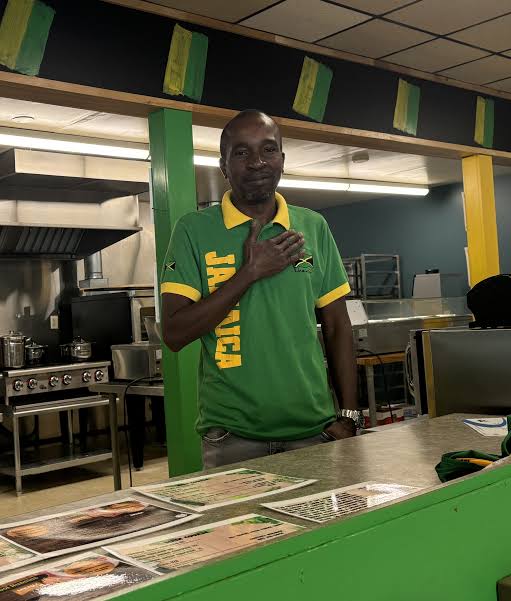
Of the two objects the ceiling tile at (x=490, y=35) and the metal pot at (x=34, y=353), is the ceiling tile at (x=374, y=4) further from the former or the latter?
the metal pot at (x=34, y=353)

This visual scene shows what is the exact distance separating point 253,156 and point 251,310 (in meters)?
0.37

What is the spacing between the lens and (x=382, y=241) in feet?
38.3

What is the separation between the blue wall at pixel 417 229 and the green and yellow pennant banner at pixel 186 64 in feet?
23.6

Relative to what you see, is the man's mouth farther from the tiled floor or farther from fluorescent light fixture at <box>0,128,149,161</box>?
fluorescent light fixture at <box>0,128,149,161</box>

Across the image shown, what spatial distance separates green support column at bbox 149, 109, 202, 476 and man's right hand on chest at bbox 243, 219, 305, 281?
6.31ft

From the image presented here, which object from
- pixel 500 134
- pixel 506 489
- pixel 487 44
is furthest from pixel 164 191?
pixel 500 134

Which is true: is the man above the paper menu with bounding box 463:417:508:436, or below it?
above

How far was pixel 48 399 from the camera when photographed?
6.34 metres

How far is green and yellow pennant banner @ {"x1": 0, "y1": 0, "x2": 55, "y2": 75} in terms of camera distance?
327 cm

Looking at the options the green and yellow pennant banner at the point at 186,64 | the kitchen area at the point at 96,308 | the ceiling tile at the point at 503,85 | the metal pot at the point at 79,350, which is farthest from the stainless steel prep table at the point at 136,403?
the ceiling tile at the point at 503,85

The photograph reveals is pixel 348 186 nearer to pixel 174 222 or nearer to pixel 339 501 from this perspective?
pixel 174 222

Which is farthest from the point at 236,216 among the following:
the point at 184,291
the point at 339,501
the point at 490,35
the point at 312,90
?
the point at 490,35

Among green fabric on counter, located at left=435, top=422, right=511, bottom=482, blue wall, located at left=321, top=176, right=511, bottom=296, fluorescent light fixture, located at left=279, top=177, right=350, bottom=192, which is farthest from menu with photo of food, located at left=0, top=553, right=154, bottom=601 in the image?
blue wall, located at left=321, top=176, right=511, bottom=296

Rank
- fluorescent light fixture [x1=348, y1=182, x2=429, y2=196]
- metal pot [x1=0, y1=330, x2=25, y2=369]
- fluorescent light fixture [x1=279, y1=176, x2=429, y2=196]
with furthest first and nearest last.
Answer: fluorescent light fixture [x1=348, y1=182, x2=429, y2=196] < fluorescent light fixture [x1=279, y1=176, x2=429, y2=196] < metal pot [x1=0, y1=330, x2=25, y2=369]
